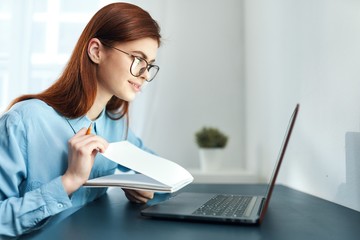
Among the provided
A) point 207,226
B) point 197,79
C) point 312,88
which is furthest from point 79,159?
point 197,79

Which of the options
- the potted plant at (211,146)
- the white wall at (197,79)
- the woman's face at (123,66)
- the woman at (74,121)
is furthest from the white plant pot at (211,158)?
the woman's face at (123,66)

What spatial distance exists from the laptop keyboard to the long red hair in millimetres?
467

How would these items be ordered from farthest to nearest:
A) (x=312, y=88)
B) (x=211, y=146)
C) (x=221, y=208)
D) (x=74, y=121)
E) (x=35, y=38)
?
(x=35, y=38) → (x=211, y=146) → (x=312, y=88) → (x=74, y=121) → (x=221, y=208)

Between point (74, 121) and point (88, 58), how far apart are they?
0.64 feet

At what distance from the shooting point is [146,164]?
2.70 ft

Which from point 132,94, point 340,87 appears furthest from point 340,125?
point 132,94

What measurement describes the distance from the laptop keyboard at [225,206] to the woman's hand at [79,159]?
267mm

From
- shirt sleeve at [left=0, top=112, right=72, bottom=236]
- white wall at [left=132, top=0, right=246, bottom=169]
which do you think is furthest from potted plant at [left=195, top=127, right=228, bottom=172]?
shirt sleeve at [left=0, top=112, right=72, bottom=236]

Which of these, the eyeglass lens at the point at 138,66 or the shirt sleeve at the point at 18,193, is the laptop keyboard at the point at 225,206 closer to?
the shirt sleeve at the point at 18,193

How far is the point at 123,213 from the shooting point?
0.78m

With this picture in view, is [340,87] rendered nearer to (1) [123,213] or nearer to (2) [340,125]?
(2) [340,125]

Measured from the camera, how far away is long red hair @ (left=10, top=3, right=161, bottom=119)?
100 centimetres

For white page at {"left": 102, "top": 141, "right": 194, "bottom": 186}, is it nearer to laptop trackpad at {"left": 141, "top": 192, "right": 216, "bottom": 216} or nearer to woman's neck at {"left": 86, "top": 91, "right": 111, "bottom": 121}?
laptop trackpad at {"left": 141, "top": 192, "right": 216, "bottom": 216}

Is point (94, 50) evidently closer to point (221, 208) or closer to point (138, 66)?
point (138, 66)
